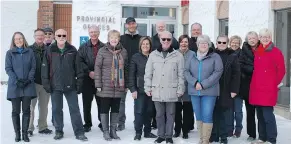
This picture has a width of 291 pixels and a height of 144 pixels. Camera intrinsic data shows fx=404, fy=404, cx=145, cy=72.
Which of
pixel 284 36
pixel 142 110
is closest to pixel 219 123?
pixel 142 110

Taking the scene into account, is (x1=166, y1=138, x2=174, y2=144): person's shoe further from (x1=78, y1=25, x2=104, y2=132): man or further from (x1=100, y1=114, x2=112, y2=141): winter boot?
(x1=78, y1=25, x2=104, y2=132): man

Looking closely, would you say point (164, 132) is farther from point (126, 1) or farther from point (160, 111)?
point (126, 1)

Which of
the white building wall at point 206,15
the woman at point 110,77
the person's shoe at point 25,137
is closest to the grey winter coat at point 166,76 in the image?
the woman at point 110,77

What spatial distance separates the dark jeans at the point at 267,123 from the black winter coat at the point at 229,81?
1.74 ft

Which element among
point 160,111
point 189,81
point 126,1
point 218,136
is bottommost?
point 218,136

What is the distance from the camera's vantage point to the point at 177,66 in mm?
6168

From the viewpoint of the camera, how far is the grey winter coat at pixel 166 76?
6.12 meters

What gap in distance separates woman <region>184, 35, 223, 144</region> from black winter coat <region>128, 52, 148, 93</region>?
79 centimetres

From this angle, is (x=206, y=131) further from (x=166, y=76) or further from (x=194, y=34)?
(x=194, y=34)

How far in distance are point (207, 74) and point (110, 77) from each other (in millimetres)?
1516

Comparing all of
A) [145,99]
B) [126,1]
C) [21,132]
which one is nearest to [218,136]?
[145,99]

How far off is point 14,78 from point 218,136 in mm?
3327

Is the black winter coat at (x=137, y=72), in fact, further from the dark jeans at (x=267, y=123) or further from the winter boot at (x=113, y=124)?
the dark jeans at (x=267, y=123)

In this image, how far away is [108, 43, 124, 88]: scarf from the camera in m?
6.35
